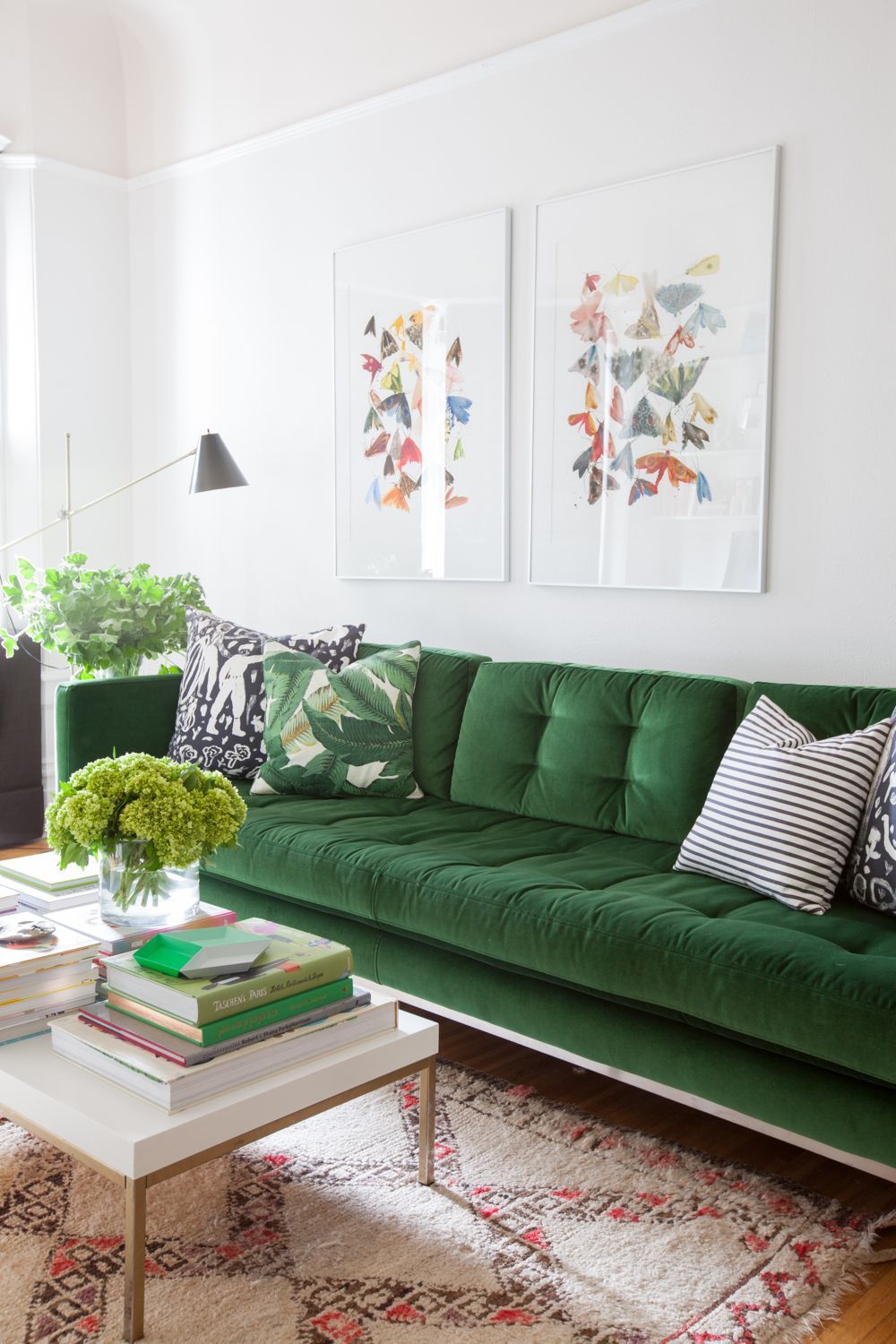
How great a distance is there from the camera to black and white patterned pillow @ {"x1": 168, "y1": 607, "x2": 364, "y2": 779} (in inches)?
136

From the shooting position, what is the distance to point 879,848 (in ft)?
7.61

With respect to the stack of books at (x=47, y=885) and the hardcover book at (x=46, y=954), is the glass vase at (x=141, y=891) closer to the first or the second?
the hardcover book at (x=46, y=954)

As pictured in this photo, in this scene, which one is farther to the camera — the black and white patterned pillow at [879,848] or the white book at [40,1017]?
the black and white patterned pillow at [879,848]

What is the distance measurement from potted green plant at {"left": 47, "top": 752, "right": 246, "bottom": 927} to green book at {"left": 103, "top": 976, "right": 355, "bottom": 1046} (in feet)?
0.78

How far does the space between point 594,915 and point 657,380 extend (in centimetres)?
171

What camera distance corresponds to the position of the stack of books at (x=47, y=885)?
2328 millimetres

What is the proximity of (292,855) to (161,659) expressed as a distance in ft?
7.81

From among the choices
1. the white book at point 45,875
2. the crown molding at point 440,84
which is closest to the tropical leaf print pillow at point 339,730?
the white book at point 45,875

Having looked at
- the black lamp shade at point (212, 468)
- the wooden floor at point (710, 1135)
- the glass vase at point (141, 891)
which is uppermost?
the black lamp shade at point (212, 468)

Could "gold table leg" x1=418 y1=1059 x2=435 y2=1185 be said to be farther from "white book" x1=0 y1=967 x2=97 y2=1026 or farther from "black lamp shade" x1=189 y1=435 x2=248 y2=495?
"black lamp shade" x1=189 y1=435 x2=248 y2=495

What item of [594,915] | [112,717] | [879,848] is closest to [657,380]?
[879,848]

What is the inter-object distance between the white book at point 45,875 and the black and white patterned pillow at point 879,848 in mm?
1473

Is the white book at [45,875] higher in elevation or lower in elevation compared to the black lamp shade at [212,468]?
lower

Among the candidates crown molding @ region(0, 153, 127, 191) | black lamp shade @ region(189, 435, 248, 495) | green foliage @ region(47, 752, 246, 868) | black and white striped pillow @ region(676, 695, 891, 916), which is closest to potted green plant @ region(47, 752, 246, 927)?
green foliage @ region(47, 752, 246, 868)
